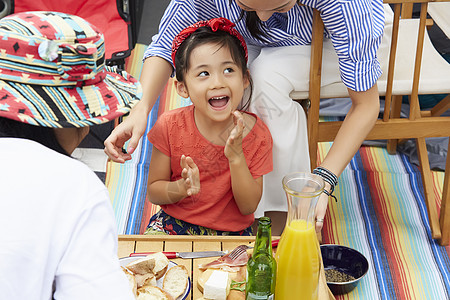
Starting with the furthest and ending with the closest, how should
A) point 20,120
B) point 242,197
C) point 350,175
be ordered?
point 350,175, point 242,197, point 20,120

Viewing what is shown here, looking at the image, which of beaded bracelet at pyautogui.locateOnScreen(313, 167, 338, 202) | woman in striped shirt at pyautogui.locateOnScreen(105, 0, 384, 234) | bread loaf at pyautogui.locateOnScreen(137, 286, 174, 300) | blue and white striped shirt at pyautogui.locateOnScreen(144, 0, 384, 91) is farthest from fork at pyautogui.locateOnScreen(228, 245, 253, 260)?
blue and white striped shirt at pyautogui.locateOnScreen(144, 0, 384, 91)

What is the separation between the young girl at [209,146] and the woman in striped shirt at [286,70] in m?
0.08

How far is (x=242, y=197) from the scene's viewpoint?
1929 millimetres

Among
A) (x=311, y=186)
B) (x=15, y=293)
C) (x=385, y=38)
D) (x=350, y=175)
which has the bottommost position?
(x=15, y=293)

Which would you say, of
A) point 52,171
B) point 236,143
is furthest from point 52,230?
point 236,143

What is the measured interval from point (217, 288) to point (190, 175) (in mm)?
520

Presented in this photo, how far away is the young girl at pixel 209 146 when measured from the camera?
1.88 metres

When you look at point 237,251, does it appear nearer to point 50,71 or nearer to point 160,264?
point 160,264

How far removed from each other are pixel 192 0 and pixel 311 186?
100 centimetres

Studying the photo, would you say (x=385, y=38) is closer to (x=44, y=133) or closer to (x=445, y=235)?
(x=445, y=235)

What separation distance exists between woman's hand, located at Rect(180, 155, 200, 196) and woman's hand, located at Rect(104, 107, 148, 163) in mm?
157

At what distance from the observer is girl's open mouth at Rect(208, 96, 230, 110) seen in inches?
74.6

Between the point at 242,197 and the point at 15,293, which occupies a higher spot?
the point at 242,197

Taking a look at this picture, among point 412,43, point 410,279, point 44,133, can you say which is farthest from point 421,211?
point 44,133
